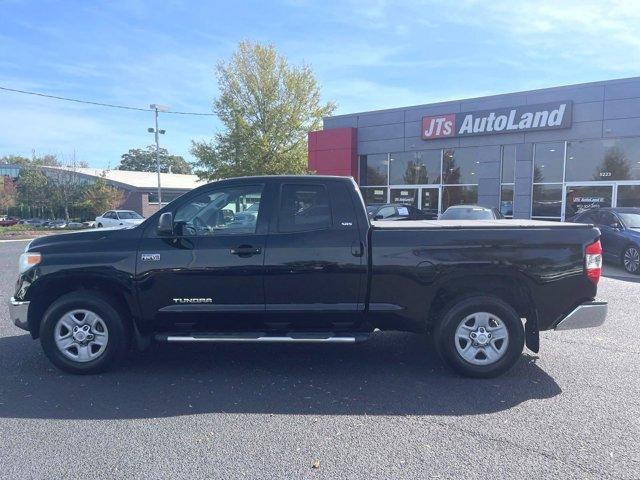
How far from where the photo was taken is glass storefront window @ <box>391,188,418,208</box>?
76.5 ft

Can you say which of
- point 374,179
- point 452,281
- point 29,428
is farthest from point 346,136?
point 29,428

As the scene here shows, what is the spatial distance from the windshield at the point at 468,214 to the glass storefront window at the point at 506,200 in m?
5.96

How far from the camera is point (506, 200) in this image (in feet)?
67.4

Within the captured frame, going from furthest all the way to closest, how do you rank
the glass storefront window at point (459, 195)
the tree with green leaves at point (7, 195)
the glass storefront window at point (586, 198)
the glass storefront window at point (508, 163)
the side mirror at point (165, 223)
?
the tree with green leaves at point (7, 195), the glass storefront window at point (459, 195), the glass storefront window at point (508, 163), the glass storefront window at point (586, 198), the side mirror at point (165, 223)

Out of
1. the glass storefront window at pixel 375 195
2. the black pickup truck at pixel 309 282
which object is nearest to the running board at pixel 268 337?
the black pickup truck at pixel 309 282

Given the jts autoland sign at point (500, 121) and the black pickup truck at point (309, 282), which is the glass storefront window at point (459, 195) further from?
the black pickup truck at point (309, 282)

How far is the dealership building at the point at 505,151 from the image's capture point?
58.3 feet

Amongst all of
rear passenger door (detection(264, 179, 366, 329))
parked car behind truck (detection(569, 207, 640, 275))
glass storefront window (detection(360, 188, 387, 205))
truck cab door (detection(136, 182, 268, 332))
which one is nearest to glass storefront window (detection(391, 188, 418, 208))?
glass storefront window (detection(360, 188, 387, 205))

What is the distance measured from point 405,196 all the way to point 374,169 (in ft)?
7.15

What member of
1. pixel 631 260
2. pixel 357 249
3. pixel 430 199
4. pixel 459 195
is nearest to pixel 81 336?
pixel 357 249

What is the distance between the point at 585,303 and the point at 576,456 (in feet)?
6.04

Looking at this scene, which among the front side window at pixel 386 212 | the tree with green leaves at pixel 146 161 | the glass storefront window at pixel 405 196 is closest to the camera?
the front side window at pixel 386 212

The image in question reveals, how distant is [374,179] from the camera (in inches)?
974

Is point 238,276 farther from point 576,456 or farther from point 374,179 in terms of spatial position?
point 374,179
